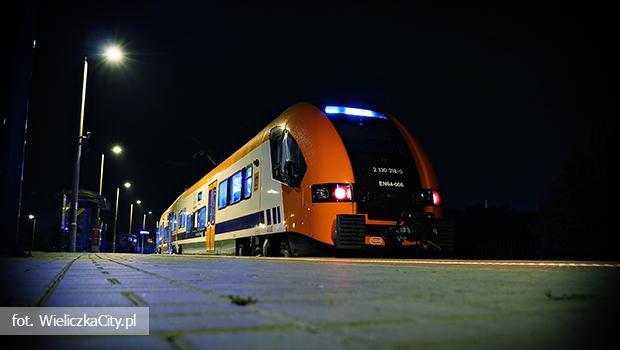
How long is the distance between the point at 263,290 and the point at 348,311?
91 centimetres

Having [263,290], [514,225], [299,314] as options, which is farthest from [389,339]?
[514,225]

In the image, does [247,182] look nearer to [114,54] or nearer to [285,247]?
[285,247]

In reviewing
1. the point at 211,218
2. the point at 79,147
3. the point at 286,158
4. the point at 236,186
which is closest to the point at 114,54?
the point at 79,147

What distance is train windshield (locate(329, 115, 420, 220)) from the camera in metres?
10.6

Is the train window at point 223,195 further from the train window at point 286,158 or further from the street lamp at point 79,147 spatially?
the street lamp at point 79,147

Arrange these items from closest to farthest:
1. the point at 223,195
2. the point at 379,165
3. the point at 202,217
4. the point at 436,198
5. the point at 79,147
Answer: the point at 379,165 < the point at 436,198 < the point at 223,195 < the point at 79,147 < the point at 202,217

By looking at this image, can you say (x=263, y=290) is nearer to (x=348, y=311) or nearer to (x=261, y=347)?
(x=348, y=311)

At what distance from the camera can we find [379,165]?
1103 cm

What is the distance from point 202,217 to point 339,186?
10.5 meters

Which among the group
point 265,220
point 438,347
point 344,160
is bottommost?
point 438,347

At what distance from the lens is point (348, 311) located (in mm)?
1881

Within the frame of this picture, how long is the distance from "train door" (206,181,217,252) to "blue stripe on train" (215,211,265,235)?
650 millimetres

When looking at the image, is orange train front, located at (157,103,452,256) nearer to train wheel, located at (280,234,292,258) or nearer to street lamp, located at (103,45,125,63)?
train wheel, located at (280,234,292,258)

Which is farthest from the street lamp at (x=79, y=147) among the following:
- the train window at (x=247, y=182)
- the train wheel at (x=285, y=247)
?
the train wheel at (x=285, y=247)
